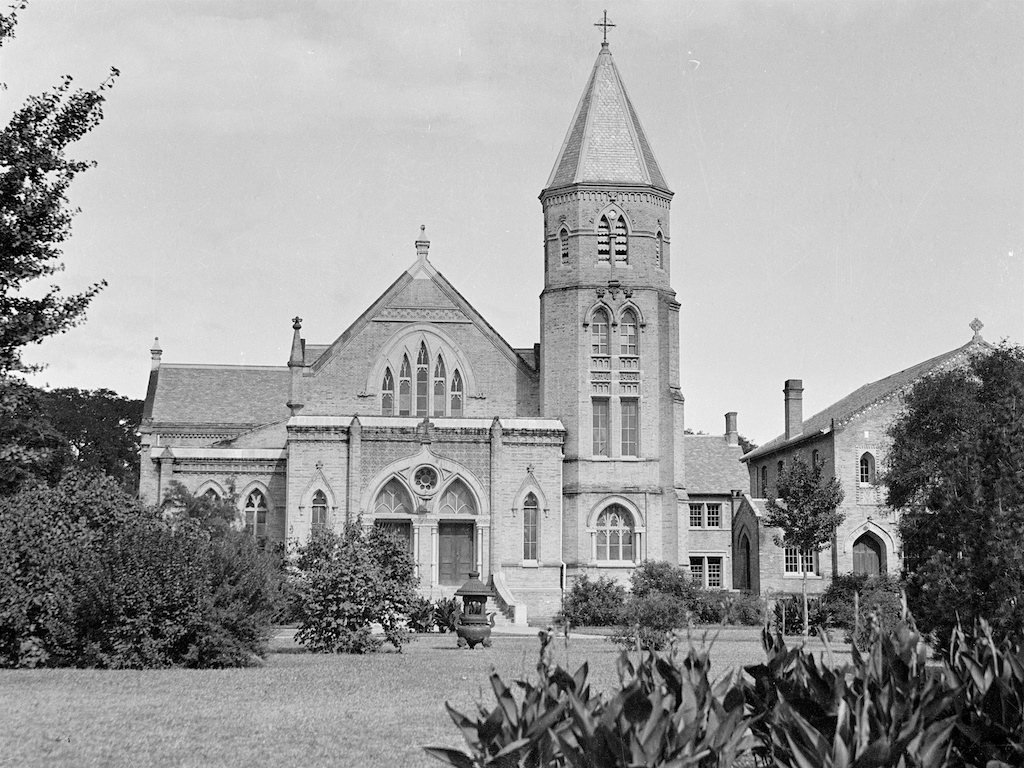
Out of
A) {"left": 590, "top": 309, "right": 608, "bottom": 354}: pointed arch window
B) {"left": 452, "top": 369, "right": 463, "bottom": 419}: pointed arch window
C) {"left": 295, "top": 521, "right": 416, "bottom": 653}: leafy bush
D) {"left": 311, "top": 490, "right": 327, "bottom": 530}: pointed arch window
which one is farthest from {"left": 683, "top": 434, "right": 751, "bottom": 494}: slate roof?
{"left": 295, "top": 521, "right": 416, "bottom": 653}: leafy bush

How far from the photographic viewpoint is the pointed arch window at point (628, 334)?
5025cm

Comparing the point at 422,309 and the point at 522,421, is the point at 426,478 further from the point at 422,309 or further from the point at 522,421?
the point at 422,309

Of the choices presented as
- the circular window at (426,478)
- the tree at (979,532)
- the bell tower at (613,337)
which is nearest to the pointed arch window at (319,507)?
the circular window at (426,478)

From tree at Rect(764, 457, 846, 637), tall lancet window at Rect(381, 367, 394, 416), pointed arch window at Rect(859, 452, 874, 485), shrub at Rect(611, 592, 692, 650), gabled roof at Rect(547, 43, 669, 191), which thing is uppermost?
gabled roof at Rect(547, 43, 669, 191)

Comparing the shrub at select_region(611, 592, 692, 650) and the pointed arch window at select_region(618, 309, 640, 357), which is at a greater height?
the pointed arch window at select_region(618, 309, 640, 357)

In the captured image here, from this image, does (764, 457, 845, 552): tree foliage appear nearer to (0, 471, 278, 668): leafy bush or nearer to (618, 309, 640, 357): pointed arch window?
(618, 309, 640, 357): pointed arch window

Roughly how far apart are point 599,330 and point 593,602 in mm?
10963

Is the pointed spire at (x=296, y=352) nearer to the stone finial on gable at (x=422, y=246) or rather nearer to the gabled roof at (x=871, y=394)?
the stone finial on gable at (x=422, y=246)

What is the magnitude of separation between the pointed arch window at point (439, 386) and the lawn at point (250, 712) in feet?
89.8

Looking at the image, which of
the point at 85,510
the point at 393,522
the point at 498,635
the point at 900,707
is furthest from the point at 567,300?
the point at 900,707

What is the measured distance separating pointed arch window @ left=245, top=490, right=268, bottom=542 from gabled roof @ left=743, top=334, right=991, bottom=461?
81.3 feet

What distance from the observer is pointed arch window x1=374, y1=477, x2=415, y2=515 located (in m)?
48.4

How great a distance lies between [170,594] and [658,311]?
31.2 metres

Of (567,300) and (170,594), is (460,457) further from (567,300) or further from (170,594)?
(170,594)
